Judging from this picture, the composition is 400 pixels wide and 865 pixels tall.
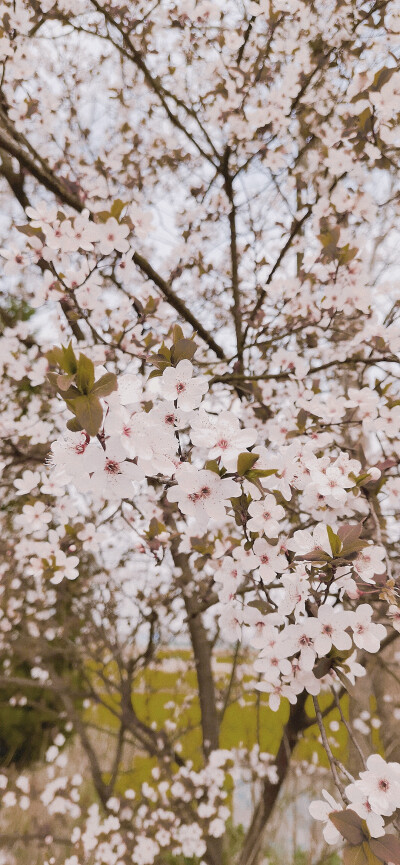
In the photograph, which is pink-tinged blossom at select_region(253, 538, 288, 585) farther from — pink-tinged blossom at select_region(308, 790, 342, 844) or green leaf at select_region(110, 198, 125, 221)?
green leaf at select_region(110, 198, 125, 221)

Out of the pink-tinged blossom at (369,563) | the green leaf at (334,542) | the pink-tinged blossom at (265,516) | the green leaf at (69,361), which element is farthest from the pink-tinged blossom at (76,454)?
the pink-tinged blossom at (369,563)

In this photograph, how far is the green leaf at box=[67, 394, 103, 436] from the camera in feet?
2.79

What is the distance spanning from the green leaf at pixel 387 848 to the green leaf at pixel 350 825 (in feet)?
0.08

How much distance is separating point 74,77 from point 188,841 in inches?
256

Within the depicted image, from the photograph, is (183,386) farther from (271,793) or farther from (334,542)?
(271,793)

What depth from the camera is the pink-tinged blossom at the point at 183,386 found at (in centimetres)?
105

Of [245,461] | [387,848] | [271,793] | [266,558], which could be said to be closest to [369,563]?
[266,558]

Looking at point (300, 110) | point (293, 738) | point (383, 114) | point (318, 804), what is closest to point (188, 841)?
point (293, 738)

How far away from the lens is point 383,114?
216 cm

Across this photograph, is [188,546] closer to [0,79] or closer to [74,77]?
[0,79]

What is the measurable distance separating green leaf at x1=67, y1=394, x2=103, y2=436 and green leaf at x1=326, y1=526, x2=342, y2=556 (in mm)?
566

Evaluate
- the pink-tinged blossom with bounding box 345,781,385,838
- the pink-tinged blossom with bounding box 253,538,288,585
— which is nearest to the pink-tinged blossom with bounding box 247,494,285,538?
the pink-tinged blossom with bounding box 253,538,288,585

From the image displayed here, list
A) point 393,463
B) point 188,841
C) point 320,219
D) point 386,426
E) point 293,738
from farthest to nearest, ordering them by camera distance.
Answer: point 188,841
point 293,738
point 320,219
point 386,426
point 393,463

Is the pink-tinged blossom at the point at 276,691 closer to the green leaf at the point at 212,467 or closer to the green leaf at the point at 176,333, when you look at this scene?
the green leaf at the point at 212,467
